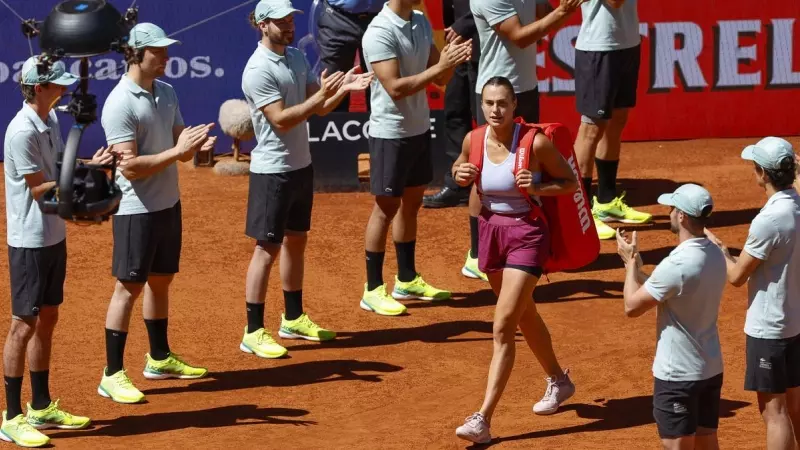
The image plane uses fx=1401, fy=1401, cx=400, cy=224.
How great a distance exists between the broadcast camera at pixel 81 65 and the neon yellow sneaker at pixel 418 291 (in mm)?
3789

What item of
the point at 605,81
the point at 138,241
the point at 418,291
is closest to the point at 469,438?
Answer: the point at 138,241

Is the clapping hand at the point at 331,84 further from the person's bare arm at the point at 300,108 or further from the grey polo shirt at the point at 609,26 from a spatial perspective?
the grey polo shirt at the point at 609,26

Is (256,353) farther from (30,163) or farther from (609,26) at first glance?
(609,26)

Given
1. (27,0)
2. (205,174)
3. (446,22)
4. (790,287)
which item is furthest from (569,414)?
(27,0)

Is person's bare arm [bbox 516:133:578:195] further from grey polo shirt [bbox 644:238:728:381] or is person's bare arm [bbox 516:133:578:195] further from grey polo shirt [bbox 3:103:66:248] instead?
grey polo shirt [bbox 3:103:66:248]

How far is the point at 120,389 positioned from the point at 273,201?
5.90 feet

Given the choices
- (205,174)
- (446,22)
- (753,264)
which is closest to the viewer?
(753,264)

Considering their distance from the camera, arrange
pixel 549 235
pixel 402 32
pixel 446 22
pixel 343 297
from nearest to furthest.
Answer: pixel 549 235, pixel 402 32, pixel 343 297, pixel 446 22

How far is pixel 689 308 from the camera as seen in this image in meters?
7.27

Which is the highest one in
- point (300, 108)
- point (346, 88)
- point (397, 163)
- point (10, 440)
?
point (346, 88)

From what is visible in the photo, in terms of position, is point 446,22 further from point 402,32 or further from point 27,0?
point 27,0

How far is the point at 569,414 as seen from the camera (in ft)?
30.4

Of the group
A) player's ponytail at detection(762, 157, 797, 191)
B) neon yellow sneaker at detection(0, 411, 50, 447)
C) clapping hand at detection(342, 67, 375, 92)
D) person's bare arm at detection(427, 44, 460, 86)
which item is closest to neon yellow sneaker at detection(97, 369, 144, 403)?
neon yellow sneaker at detection(0, 411, 50, 447)

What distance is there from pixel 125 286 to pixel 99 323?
1755 millimetres
